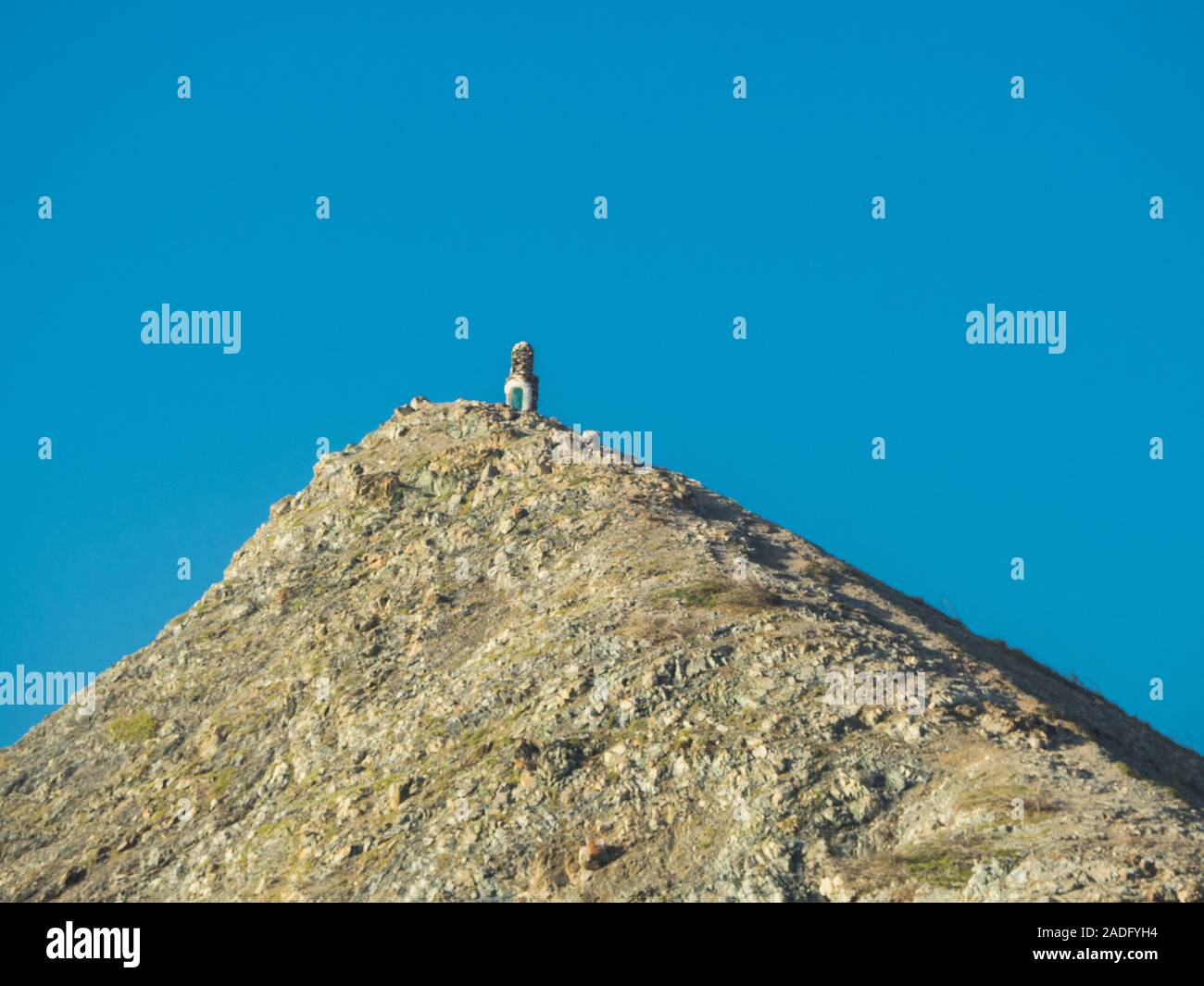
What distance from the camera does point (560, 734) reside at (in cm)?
5344

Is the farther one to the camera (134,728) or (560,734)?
(134,728)

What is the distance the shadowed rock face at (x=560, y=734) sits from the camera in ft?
149

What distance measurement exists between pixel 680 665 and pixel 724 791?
7.64 m

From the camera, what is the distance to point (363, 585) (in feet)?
238

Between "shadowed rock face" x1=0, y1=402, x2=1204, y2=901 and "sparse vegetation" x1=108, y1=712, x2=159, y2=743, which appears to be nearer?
"shadowed rock face" x1=0, y1=402, x2=1204, y2=901

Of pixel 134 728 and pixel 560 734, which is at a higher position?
pixel 134 728

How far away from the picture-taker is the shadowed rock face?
149 feet

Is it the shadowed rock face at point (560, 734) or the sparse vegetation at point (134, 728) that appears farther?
the sparse vegetation at point (134, 728)

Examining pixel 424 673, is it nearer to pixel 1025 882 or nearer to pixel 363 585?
pixel 363 585
